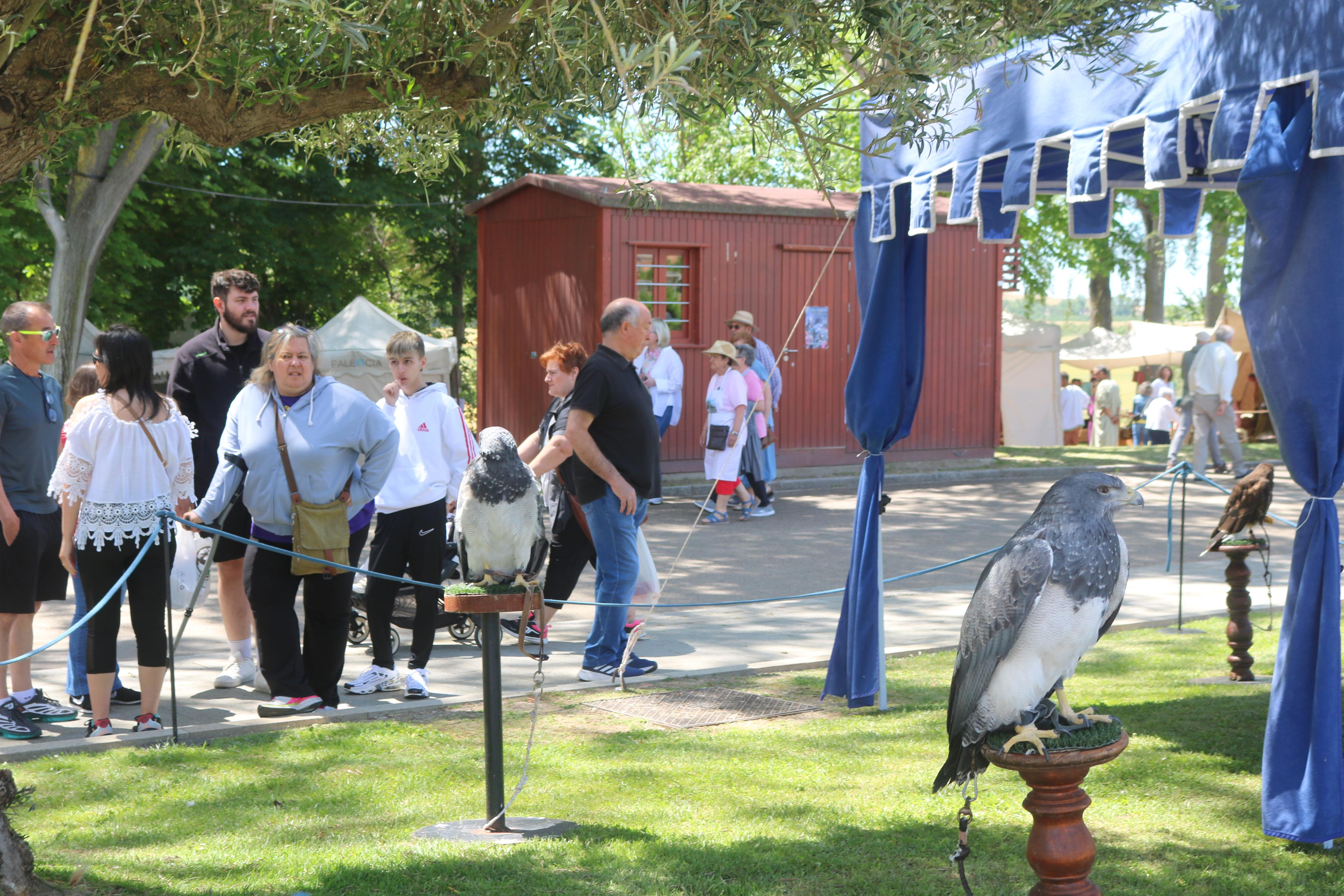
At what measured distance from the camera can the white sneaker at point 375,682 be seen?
21.9 ft

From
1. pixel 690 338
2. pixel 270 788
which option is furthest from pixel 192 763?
pixel 690 338

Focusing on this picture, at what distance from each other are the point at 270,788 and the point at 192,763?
0.55 meters

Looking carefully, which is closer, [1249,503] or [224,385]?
[1249,503]

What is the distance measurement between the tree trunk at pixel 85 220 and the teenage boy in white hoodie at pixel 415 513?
9854 millimetres

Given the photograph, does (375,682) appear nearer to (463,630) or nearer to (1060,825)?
(463,630)

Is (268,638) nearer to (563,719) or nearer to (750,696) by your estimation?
(563,719)

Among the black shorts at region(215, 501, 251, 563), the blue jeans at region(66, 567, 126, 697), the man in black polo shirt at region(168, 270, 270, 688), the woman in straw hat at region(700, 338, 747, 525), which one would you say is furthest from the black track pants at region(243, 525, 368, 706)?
the woman in straw hat at region(700, 338, 747, 525)

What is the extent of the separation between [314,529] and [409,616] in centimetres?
198

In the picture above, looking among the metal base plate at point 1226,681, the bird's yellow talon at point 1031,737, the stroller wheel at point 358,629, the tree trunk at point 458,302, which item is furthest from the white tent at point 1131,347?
the bird's yellow talon at point 1031,737

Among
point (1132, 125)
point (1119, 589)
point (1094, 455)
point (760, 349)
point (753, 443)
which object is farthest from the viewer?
point (1094, 455)

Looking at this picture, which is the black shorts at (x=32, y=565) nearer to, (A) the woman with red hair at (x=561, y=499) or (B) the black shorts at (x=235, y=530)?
(B) the black shorts at (x=235, y=530)

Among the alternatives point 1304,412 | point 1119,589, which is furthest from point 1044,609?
point 1304,412

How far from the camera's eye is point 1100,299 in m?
37.6

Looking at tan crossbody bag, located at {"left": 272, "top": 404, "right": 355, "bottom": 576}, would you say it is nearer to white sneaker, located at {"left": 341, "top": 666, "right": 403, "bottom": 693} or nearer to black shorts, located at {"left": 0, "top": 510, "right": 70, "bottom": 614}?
white sneaker, located at {"left": 341, "top": 666, "right": 403, "bottom": 693}
